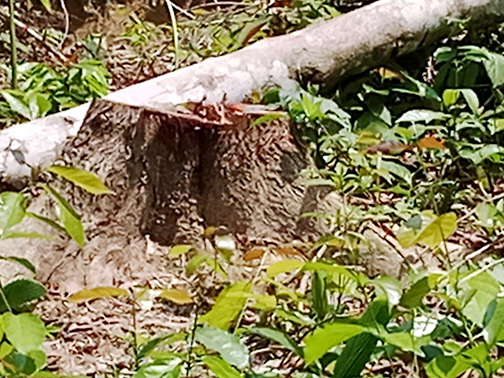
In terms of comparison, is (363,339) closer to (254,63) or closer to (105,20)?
(254,63)

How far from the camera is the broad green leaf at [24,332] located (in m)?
1.20

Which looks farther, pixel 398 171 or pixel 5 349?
pixel 398 171

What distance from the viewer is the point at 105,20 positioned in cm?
399

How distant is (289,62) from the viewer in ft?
8.34

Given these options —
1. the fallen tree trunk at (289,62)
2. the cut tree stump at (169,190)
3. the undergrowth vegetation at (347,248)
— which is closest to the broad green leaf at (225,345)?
the undergrowth vegetation at (347,248)

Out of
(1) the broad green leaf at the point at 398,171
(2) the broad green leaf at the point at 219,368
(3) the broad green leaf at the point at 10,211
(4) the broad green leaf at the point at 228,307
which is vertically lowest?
(1) the broad green leaf at the point at 398,171

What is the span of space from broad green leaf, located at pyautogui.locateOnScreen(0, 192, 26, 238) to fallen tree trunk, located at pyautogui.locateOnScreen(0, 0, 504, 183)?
62 centimetres

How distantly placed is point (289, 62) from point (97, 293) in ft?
3.83

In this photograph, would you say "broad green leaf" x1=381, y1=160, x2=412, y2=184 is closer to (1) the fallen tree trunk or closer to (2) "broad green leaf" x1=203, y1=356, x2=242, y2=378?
(1) the fallen tree trunk

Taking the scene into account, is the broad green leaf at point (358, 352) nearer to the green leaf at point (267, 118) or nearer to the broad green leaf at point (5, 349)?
the broad green leaf at point (5, 349)

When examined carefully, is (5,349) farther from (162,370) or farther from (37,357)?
(162,370)

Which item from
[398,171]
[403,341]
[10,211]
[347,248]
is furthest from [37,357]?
[398,171]

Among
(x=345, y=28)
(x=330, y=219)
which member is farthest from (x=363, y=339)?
(x=345, y=28)

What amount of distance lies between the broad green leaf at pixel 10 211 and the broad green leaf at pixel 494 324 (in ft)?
2.49
